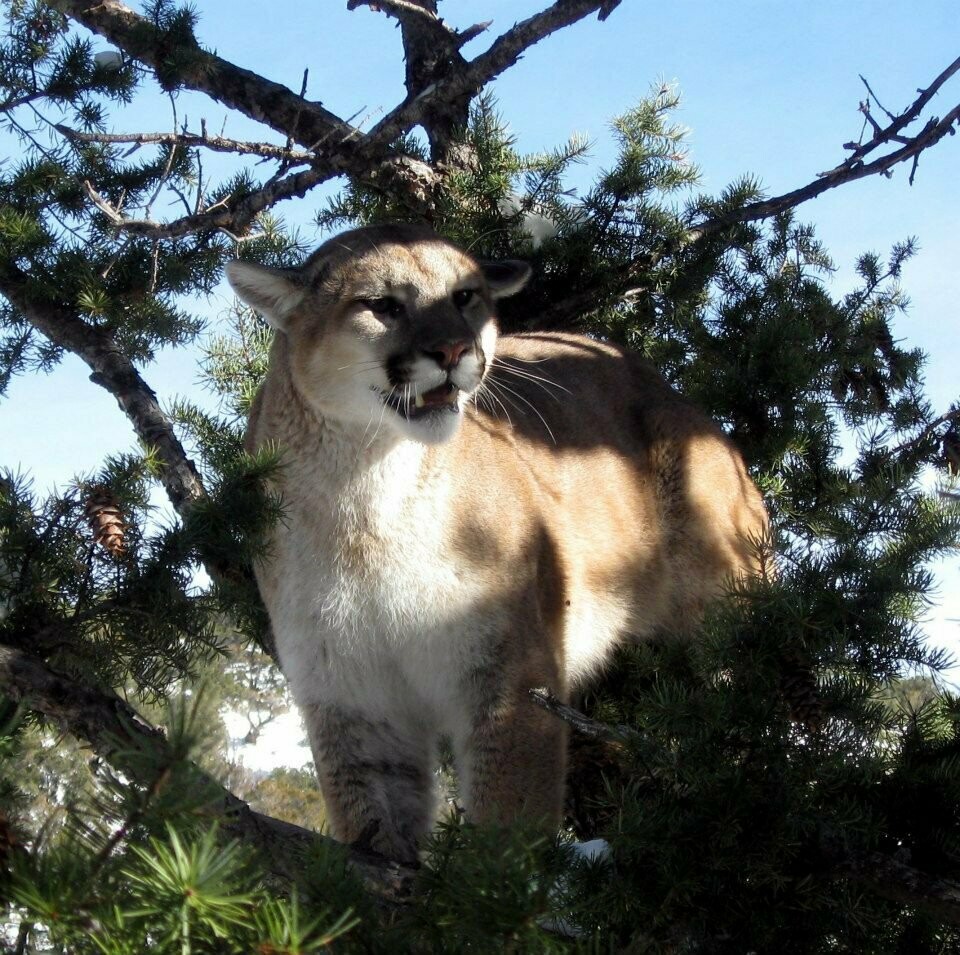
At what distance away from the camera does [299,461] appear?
400cm

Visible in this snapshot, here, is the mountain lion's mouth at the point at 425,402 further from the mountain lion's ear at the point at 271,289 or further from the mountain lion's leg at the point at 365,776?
the mountain lion's leg at the point at 365,776

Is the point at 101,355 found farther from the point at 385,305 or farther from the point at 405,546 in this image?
the point at 405,546

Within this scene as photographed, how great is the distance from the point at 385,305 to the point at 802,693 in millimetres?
2175

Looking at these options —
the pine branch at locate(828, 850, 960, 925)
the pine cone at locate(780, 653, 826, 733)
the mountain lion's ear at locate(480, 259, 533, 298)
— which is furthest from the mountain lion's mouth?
the pine branch at locate(828, 850, 960, 925)

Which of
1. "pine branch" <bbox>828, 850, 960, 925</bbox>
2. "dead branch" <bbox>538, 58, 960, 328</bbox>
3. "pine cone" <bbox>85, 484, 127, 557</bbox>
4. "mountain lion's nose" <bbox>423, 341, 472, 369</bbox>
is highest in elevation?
"dead branch" <bbox>538, 58, 960, 328</bbox>

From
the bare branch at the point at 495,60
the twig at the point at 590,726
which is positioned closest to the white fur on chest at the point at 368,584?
the twig at the point at 590,726

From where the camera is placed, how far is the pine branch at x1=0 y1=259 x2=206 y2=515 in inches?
177

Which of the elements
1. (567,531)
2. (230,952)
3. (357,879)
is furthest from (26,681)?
(567,531)

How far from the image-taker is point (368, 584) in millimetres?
3855

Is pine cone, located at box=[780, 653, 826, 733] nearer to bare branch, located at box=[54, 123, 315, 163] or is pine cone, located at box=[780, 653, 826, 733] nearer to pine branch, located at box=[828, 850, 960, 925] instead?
pine branch, located at box=[828, 850, 960, 925]

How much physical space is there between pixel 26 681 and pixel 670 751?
1437 mm

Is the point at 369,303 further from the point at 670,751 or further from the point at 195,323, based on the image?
the point at 670,751

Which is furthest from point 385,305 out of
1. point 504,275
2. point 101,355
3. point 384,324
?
point 101,355

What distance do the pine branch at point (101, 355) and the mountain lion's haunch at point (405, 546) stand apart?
1.38ft
